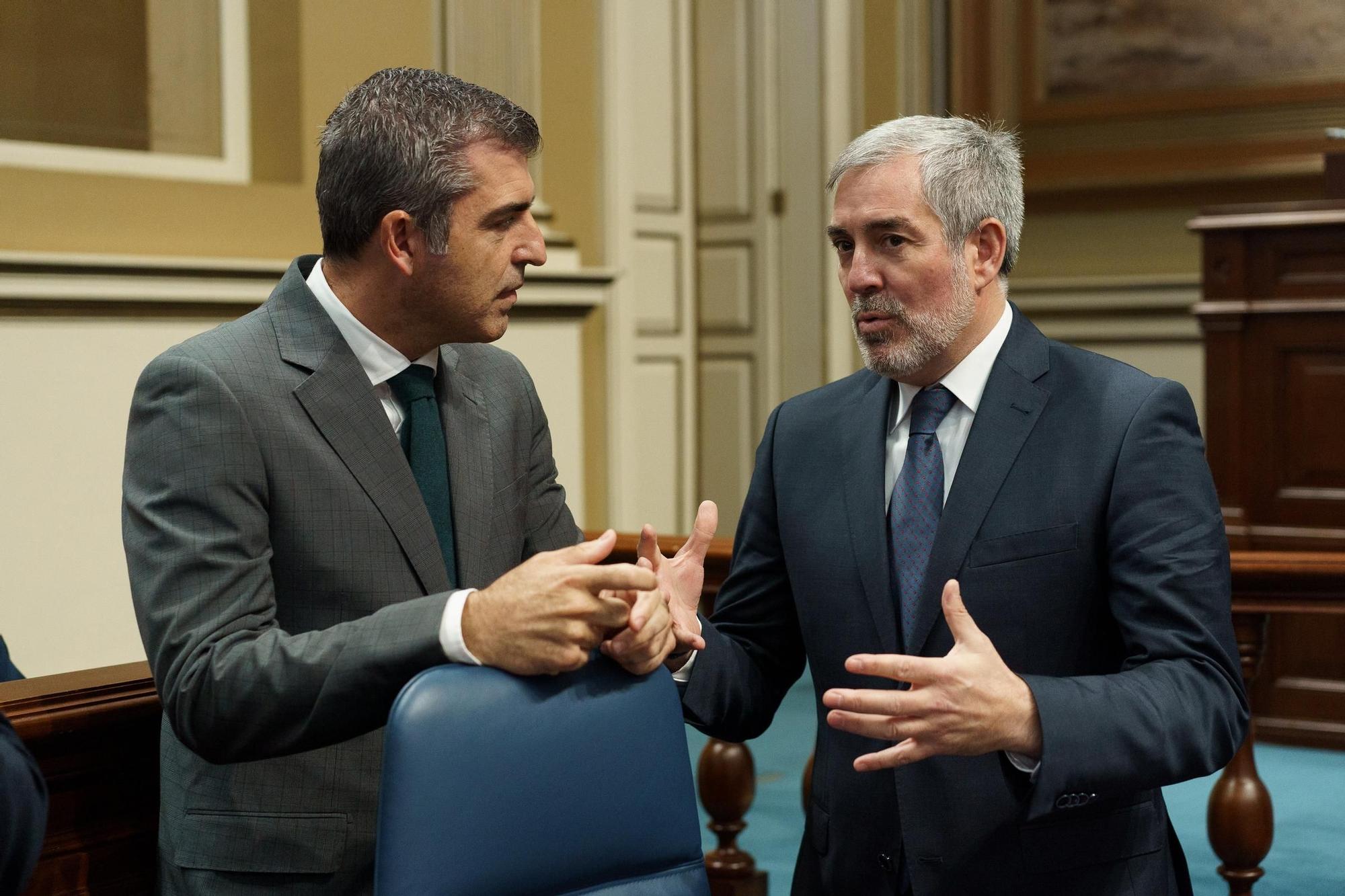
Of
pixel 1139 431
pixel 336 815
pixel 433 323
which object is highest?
pixel 433 323

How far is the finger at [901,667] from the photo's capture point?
1521 mm

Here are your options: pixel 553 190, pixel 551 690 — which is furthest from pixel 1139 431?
pixel 553 190

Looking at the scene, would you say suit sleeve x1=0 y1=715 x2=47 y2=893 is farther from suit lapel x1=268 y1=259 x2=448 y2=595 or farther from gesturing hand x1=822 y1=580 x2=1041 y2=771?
gesturing hand x1=822 y1=580 x2=1041 y2=771

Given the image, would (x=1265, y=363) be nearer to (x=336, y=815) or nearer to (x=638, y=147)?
(x=638, y=147)

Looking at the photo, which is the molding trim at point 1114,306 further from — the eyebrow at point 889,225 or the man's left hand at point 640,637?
the man's left hand at point 640,637

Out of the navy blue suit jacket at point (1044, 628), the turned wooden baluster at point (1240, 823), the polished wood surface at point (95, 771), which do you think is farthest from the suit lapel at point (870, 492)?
the polished wood surface at point (95, 771)

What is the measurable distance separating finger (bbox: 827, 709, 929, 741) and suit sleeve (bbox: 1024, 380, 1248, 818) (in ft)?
0.51

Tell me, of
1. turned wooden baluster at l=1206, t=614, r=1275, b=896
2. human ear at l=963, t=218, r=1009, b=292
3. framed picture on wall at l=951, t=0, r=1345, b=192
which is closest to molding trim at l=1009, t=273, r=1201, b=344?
framed picture on wall at l=951, t=0, r=1345, b=192

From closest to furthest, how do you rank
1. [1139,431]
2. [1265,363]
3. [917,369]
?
[1139,431] < [917,369] < [1265,363]

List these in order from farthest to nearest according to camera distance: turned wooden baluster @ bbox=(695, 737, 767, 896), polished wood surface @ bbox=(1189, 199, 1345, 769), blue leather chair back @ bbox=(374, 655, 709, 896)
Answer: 1. polished wood surface @ bbox=(1189, 199, 1345, 769)
2. turned wooden baluster @ bbox=(695, 737, 767, 896)
3. blue leather chair back @ bbox=(374, 655, 709, 896)

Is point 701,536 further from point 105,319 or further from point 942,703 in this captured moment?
point 105,319

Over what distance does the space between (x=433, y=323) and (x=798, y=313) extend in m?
5.15

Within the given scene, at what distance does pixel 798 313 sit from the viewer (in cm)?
688

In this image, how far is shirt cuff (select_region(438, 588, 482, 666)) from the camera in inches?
59.9
